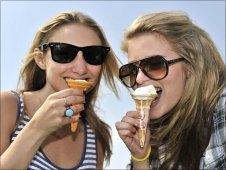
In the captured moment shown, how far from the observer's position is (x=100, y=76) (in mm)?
6805

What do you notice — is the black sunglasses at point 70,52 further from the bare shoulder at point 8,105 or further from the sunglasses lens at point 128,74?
the bare shoulder at point 8,105

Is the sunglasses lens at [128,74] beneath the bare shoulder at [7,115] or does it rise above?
above

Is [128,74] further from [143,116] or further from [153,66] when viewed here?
[143,116]

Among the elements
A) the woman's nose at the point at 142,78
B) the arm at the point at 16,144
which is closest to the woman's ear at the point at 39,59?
the arm at the point at 16,144

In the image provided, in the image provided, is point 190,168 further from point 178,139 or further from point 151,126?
point 151,126

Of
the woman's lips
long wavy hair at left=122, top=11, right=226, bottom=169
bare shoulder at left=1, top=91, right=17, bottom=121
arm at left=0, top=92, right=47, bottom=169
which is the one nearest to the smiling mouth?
the woman's lips

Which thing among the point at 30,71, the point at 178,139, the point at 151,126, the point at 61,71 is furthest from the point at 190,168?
the point at 30,71

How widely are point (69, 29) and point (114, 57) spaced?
2.74ft

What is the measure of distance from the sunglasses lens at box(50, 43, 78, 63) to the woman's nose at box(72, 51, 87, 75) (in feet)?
0.14

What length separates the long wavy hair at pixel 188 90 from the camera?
5730 mm

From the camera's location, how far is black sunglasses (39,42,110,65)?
6094mm

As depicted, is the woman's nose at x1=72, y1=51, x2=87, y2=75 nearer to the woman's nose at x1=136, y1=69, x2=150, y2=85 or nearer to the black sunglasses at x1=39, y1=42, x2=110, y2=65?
the black sunglasses at x1=39, y1=42, x2=110, y2=65

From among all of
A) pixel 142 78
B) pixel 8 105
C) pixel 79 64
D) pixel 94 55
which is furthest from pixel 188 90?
pixel 8 105

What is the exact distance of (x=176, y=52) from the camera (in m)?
5.98
